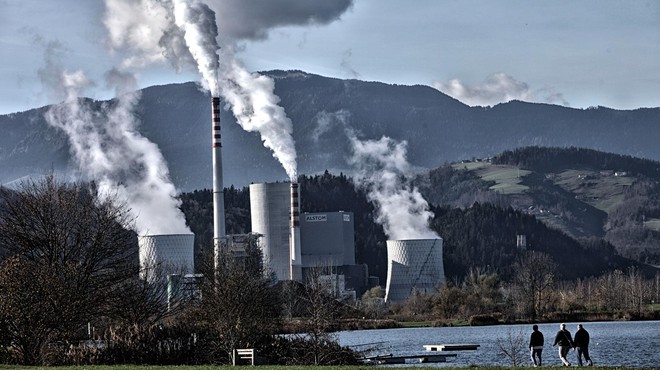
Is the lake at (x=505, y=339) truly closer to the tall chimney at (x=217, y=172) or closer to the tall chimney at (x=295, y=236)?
the tall chimney at (x=217, y=172)

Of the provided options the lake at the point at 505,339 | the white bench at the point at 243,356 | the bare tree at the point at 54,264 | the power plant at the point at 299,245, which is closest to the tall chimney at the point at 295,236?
the power plant at the point at 299,245

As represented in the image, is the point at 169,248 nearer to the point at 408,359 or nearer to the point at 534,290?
the point at 534,290

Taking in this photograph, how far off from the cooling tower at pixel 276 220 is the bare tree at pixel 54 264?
79017 millimetres

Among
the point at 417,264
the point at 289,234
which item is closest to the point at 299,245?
the point at 289,234

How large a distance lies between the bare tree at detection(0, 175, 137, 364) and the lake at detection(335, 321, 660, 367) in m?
9.33

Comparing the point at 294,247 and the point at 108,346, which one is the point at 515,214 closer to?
the point at 294,247

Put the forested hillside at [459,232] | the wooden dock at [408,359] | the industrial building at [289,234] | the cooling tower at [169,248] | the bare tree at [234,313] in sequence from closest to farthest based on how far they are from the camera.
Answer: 1. the bare tree at [234,313]
2. the wooden dock at [408,359]
3. the cooling tower at [169,248]
4. the industrial building at [289,234]
5. the forested hillside at [459,232]

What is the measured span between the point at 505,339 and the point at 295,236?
64.1 metres

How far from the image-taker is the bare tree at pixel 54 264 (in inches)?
1430

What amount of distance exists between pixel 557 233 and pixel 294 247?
77814mm

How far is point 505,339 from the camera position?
62344mm

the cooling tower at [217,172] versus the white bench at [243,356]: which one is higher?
the cooling tower at [217,172]

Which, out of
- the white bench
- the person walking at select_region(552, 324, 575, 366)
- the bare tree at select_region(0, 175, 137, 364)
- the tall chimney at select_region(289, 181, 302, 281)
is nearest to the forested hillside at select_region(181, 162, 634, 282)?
the tall chimney at select_region(289, 181, 302, 281)

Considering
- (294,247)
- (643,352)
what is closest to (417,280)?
(294,247)
